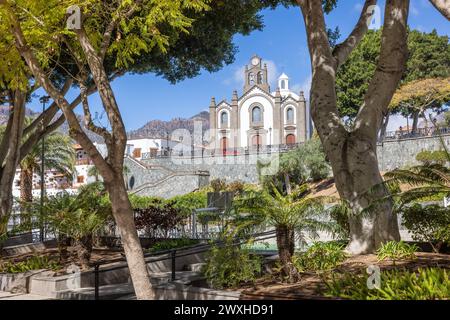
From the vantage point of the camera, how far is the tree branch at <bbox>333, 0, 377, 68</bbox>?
444 inches

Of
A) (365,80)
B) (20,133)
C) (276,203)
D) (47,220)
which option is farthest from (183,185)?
(276,203)

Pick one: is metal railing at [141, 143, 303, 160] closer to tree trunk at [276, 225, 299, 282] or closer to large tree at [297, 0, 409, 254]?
large tree at [297, 0, 409, 254]

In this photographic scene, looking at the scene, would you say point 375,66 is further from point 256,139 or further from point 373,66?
point 256,139

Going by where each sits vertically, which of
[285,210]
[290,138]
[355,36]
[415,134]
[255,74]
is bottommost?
[285,210]

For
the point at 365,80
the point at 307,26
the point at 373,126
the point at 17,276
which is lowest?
the point at 17,276

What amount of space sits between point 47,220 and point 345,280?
7.41 meters

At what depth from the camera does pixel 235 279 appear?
8102mm

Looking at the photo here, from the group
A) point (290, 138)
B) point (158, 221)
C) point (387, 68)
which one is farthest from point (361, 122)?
point (290, 138)

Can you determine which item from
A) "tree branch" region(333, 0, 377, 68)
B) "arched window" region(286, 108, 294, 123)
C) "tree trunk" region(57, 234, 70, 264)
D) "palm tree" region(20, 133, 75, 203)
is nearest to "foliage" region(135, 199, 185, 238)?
"tree trunk" region(57, 234, 70, 264)

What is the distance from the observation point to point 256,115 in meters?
74.3

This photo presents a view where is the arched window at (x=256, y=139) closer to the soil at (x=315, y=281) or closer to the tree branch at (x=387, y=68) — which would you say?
the tree branch at (x=387, y=68)

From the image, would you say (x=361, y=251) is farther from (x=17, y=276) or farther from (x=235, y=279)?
(x=17, y=276)

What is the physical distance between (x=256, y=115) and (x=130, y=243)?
69.1m

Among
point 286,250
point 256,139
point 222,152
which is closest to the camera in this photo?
point 286,250
